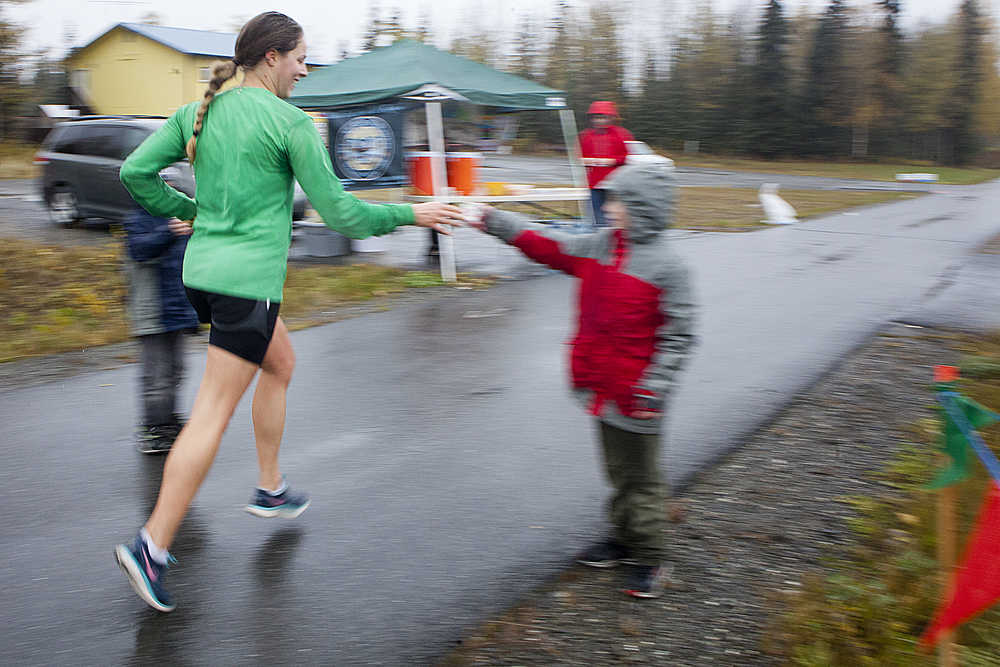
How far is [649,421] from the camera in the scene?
10.4 feet

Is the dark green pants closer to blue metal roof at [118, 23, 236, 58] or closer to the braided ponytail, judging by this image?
the braided ponytail

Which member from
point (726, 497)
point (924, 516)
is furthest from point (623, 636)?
point (924, 516)

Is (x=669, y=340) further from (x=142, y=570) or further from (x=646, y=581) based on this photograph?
(x=142, y=570)

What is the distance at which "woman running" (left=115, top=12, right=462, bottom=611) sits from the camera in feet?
9.60

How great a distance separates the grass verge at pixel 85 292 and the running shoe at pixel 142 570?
3.88m

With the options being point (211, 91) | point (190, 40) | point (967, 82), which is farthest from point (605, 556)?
point (967, 82)

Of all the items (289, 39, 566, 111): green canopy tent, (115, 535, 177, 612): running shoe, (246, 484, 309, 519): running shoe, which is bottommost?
(246, 484, 309, 519): running shoe

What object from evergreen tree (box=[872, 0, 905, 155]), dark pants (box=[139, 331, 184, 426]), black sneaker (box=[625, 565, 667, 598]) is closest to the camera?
black sneaker (box=[625, 565, 667, 598])

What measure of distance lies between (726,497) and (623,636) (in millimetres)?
1370

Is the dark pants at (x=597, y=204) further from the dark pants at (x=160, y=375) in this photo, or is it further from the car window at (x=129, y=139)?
the dark pants at (x=160, y=375)

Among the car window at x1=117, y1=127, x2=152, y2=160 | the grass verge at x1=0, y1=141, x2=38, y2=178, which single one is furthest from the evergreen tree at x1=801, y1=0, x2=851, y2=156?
the car window at x1=117, y1=127, x2=152, y2=160

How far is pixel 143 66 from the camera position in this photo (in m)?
43.6

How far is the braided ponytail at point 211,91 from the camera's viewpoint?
2947mm

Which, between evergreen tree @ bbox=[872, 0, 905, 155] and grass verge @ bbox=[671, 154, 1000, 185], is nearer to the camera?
grass verge @ bbox=[671, 154, 1000, 185]
